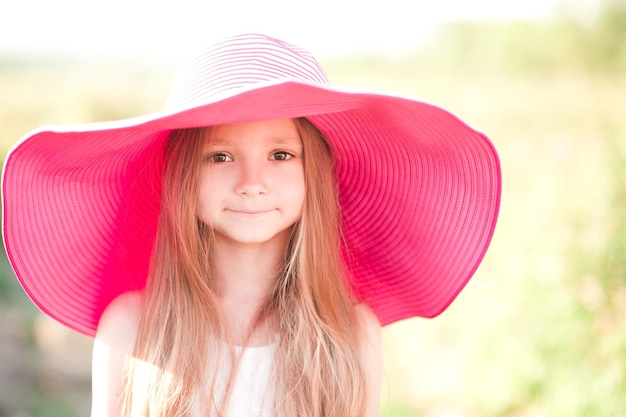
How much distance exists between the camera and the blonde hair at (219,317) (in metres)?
1.96

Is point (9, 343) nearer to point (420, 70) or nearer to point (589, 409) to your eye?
point (589, 409)

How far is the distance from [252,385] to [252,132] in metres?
0.62

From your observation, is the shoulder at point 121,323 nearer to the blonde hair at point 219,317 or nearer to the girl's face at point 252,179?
the blonde hair at point 219,317

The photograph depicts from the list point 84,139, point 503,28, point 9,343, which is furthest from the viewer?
point 503,28

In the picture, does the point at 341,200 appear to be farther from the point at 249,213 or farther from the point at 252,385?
the point at 252,385

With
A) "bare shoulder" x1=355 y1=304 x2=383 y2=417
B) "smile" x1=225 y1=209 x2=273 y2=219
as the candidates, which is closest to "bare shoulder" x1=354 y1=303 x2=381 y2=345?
"bare shoulder" x1=355 y1=304 x2=383 y2=417

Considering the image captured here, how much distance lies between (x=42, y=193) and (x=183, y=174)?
0.32 meters

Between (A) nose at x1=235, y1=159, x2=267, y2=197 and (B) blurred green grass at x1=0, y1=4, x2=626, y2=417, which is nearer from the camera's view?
(A) nose at x1=235, y1=159, x2=267, y2=197

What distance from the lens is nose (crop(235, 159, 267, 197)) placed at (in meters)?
1.86

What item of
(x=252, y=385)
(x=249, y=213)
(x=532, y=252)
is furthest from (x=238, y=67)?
(x=532, y=252)

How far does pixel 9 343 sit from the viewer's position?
419cm

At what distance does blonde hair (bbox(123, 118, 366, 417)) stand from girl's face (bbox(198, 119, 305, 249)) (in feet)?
0.11

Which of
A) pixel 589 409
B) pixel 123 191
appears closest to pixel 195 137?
pixel 123 191

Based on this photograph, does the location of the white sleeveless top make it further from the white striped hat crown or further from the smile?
the white striped hat crown
